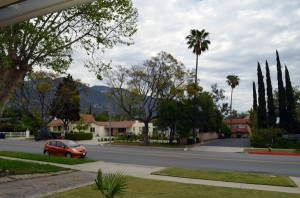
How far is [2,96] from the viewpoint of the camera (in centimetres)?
1567

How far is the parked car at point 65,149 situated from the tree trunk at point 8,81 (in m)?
10.2

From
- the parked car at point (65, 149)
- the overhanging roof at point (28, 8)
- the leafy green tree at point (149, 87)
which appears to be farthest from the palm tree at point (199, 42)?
the overhanging roof at point (28, 8)

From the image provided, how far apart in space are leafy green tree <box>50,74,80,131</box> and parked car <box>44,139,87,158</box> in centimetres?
3403

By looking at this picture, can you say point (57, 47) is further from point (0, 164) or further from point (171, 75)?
point (171, 75)

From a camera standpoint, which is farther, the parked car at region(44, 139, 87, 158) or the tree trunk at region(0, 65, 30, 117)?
the parked car at region(44, 139, 87, 158)

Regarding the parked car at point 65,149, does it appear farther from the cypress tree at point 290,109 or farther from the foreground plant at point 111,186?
the cypress tree at point 290,109

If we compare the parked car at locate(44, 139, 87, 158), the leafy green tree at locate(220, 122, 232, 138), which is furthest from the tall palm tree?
the parked car at locate(44, 139, 87, 158)

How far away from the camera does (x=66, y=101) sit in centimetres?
6203

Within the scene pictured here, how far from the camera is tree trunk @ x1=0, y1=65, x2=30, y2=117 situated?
15734 mm

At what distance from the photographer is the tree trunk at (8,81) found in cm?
1573

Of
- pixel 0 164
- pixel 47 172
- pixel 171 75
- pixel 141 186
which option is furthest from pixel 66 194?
pixel 171 75

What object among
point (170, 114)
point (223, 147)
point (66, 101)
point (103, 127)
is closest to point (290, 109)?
point (223, 147)

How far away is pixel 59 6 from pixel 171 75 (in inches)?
1422

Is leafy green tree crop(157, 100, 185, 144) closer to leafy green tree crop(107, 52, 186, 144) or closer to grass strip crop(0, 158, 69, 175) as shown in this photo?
leafy green tree crop(107, 52, 186, 144)
